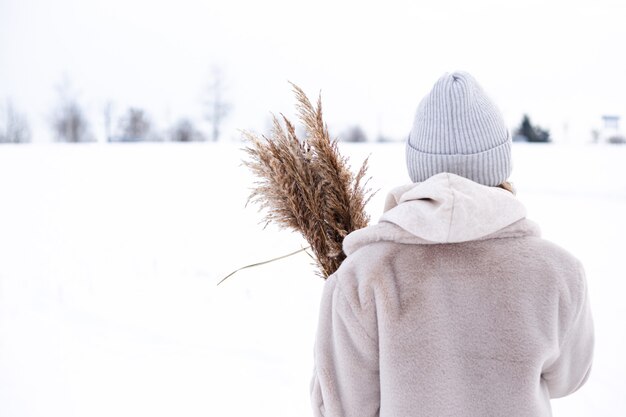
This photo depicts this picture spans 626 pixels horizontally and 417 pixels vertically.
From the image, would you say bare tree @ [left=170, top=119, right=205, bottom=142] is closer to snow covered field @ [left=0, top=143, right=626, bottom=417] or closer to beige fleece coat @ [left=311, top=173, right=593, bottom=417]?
snow covered field @ [left=0, top=143, right=626, bottom=417]

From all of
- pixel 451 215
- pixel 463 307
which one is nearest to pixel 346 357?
pixel 463 307

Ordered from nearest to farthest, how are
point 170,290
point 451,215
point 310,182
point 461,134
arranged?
point 451,215, point 461,134, point 310,182, point 170,290

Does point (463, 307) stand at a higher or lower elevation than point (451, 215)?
lower

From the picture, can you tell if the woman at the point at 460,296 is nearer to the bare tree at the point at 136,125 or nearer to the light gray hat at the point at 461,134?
the light gray hat at the point at 461,134

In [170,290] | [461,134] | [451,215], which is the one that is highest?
[461,134]

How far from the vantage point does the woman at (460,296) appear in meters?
1.06

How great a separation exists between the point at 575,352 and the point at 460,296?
368 millimetres

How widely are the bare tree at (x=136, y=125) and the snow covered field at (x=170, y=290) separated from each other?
14854 mm

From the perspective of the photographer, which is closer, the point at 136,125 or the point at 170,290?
the point at 170,290

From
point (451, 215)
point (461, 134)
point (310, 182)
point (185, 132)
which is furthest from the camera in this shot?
point (185, 132)

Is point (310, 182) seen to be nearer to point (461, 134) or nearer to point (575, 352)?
point (461, 134)

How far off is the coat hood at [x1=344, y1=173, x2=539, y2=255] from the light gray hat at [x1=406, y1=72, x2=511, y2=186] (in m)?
0.10

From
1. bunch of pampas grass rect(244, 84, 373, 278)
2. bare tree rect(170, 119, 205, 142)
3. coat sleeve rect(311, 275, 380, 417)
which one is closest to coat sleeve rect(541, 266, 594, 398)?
coat sleeve rect(311, 275, 380, 417)

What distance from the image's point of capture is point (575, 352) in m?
1.20
